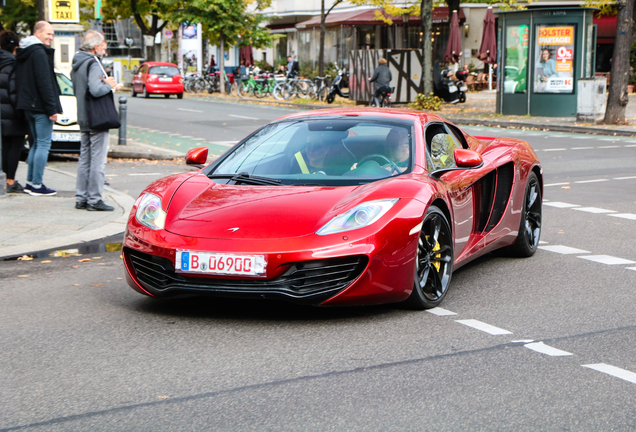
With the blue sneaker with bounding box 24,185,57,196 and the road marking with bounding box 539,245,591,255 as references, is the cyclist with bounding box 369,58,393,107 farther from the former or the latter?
the road marking with bounding box 539,245,591,255

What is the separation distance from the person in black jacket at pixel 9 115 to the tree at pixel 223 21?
34605 millimetres

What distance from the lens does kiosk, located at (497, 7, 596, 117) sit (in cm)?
2439

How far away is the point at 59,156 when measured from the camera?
628 inches

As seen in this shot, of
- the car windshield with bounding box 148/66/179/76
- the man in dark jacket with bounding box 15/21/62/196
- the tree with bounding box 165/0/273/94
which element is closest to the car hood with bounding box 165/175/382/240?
the man in dark jacket with bounding box 15/21/62/196

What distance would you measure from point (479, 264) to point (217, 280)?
9.36ft

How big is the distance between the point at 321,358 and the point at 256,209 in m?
1.12

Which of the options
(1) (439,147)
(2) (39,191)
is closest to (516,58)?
(2) (39,191)

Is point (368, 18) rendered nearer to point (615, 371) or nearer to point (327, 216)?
point (327, 216)

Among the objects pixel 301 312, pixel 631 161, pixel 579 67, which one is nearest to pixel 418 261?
pixel 301 312

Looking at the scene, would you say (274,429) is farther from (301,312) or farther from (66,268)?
(66,268)

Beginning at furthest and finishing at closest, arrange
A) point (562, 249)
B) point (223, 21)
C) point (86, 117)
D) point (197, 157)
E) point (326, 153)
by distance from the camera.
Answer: point (223, 21)
point (86, 117)
point (562, 249)
point (197, 157)
point (326, 153)

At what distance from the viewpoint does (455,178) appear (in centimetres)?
602

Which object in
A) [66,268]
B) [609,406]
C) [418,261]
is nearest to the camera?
[609,406]

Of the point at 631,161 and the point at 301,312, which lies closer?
the point at 301,312
